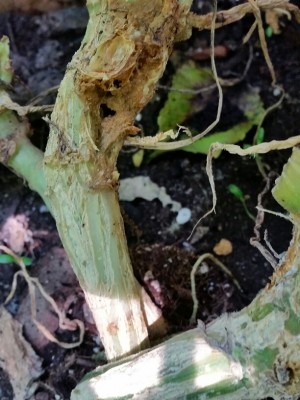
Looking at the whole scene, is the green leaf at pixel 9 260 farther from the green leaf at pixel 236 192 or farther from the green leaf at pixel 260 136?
the green leaf at pixel 260 136

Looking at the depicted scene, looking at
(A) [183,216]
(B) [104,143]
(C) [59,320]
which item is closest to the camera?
(B) [104,143]

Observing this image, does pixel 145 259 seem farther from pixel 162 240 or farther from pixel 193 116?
pixel 193 116

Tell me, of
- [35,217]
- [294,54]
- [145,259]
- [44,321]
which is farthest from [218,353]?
[294,54]

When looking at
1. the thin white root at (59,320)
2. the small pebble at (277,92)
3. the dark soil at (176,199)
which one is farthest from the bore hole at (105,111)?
the small pebble at (277,92)

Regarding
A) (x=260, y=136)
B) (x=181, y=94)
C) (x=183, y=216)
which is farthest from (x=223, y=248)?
(x=181, y=94)

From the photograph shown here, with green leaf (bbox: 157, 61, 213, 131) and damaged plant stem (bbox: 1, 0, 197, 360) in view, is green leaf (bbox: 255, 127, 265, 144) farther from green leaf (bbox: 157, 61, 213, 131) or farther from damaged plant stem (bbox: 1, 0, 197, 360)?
damaged plant stem (bbox: 1, 0, 197, 360)

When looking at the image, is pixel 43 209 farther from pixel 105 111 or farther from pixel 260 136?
pixel 260 136

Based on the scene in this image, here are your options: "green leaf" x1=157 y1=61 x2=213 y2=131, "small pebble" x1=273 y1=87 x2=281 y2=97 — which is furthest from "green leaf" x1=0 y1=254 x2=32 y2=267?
"small pebble" x1=273 y1=87 x2=281 y2=97
